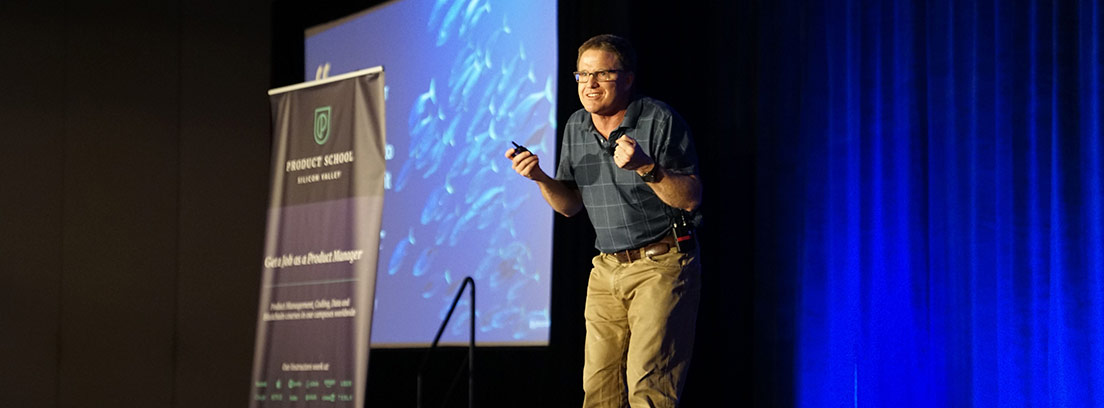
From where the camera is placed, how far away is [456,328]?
5.16 metres

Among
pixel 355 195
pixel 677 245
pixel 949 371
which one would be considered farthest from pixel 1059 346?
pixel 355 195

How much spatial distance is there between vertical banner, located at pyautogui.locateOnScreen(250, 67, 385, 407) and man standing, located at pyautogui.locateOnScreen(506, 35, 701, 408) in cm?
124

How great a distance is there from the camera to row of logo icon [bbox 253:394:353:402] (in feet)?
13.8

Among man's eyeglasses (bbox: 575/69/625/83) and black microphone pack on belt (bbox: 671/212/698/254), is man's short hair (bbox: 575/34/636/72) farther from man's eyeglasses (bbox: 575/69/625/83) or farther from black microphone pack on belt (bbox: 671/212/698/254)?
black microphone pack on belt (bbox: 671/212/698/254)

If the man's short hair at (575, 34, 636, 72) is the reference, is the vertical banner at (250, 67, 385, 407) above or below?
below

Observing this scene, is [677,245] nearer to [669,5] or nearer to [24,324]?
[669,5]

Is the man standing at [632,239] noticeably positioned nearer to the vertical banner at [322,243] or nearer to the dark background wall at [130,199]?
the vertical banner at [322,243]

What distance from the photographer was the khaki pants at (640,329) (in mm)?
3018

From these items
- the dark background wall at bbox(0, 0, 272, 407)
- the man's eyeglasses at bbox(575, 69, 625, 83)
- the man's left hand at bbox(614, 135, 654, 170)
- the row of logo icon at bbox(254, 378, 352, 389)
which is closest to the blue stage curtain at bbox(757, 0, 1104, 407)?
the man's eyeglasses at bbox(575, 69, 625, 83)

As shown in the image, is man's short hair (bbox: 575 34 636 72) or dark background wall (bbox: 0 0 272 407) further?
dark background wall (bbox: 0 0 272 407)

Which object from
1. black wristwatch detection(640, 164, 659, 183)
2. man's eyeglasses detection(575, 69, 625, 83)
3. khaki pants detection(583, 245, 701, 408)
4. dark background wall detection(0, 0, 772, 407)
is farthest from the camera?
dark background wall detection(0, 0, 772, 407)

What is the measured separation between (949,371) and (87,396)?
514 centimetres

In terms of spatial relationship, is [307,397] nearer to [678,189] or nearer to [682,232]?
[682,232]

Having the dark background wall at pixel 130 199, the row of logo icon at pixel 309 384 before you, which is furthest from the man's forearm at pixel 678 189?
the dark background wall at pixel 130 199
